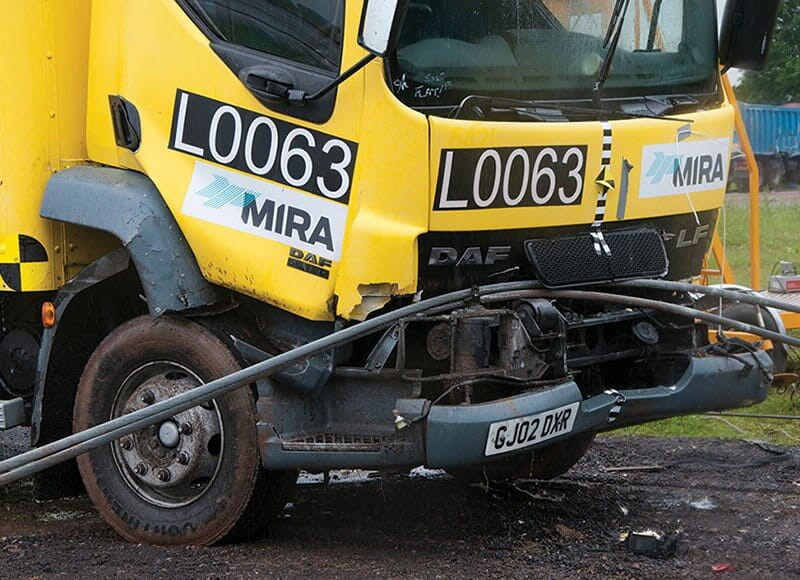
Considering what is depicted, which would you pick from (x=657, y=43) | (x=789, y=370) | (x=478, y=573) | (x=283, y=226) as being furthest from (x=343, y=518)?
(x=789, y=370)

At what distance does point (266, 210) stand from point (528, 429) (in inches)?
49.1

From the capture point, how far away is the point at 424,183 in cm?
475

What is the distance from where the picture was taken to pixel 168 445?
5332 millimetres

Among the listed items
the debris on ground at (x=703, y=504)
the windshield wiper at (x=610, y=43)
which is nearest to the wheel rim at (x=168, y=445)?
the windshield wiper at (x=610, y=43)

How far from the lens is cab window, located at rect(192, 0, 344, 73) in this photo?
488 centimetres

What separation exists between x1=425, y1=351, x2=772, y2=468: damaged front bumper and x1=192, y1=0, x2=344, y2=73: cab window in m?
1.33

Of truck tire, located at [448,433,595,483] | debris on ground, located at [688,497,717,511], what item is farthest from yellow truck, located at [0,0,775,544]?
truck tire, located at [448,433,595,483]

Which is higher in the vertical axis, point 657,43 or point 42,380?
point 657,43

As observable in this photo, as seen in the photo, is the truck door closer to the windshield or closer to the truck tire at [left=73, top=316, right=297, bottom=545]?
the windshield

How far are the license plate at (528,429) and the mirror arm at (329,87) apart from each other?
4.30 feet

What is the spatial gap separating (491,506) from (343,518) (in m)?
0.68

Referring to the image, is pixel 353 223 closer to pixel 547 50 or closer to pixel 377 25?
pixel 377 25

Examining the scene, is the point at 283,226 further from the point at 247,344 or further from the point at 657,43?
the point at 657,43

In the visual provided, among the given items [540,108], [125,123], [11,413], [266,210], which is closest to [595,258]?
[540,108]
